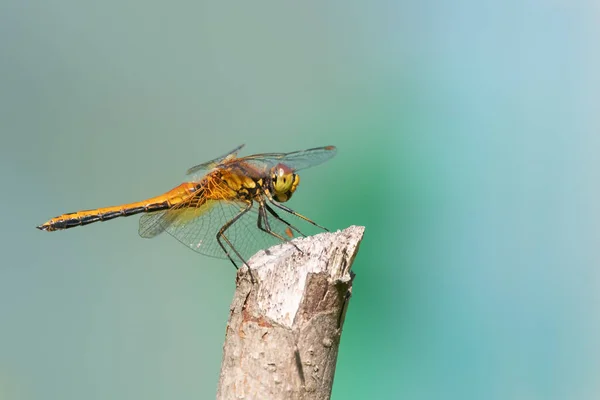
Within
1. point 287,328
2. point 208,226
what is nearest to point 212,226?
point 208,226

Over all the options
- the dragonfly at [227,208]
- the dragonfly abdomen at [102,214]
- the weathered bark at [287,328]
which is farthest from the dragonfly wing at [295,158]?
the weathered bark at [287,328]

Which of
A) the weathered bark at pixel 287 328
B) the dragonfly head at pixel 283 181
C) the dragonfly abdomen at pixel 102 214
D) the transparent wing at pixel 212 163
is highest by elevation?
the transparent wing at pixel 212 163

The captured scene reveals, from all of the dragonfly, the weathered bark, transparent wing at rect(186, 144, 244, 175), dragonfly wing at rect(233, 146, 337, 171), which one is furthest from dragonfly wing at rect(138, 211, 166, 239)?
the weathered bark

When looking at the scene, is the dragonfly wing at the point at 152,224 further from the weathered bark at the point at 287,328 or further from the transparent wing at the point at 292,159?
the weathered bark at the point at 287,328

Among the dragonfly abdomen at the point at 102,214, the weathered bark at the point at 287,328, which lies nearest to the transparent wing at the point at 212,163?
the dragonfly abdomen at the point at 102,214

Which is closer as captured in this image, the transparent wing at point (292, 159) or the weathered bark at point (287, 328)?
the weathered bark at point (287, 328)

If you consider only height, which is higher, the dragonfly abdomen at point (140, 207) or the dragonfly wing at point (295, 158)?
the dragonfly wing at point (295, 158)

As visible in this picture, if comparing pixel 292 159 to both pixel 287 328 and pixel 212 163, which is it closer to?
pixel 212 163
